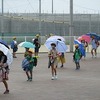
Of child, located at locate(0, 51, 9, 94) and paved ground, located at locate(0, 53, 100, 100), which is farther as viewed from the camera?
child, located at locate(0, 51, 9, 94)

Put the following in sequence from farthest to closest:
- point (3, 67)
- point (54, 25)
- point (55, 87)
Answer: point (54, 25) → point (55, 87) → point (3, 67)

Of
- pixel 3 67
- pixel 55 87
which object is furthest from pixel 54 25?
pixel 3 67

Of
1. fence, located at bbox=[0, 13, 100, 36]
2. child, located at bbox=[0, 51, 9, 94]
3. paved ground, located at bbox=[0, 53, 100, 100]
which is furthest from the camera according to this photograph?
fence, located at bbox=[0, 13, 100, 36]

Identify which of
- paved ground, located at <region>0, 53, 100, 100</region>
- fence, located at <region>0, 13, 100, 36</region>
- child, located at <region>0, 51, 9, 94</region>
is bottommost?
paved ground, located at <region>0, 53, 100, 100</region>

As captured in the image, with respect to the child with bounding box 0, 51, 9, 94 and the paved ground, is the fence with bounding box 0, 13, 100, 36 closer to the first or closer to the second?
the paved ground

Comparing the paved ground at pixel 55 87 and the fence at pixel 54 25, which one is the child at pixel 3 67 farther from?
the fence at pixel 54 25

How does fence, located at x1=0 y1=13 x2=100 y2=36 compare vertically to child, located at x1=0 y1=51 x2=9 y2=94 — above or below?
above

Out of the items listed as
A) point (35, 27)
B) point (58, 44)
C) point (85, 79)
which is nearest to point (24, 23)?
point (35, 27)

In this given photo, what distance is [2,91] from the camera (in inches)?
490

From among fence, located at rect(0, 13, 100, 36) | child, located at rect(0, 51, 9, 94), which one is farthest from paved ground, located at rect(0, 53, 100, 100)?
fence, located at rect(0, 13, 100, 36)

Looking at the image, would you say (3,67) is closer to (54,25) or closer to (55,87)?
(55,87)

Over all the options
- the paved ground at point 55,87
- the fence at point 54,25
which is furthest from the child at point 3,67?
the fence at point 54,25

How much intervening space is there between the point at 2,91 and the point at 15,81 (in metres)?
2.66

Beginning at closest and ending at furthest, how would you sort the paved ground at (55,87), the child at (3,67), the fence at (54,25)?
1. the paved ground at (55,87)
2. the child at (3,67)
3. the fence at (54,25)
